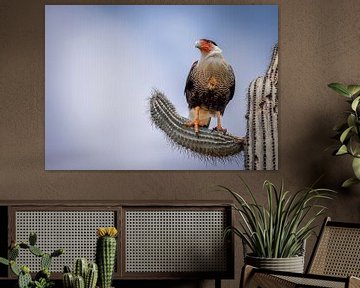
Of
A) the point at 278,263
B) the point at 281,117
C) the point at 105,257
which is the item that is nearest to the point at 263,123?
the point at 281,117

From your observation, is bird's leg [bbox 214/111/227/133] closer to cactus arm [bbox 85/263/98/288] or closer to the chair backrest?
the chair backrest

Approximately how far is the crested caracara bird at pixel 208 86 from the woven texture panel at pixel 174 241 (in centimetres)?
76

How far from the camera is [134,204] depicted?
5207 mm

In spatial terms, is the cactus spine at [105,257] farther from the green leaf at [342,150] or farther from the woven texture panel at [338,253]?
the green leaf at [342,150]

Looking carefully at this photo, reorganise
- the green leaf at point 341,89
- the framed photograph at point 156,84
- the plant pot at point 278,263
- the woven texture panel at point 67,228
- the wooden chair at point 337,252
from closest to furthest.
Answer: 1. the wooden chair at point 337,252
2. the plant pot at point 278,263
3. the woven texture panel at point 67,228
4. the green leaf at point 341,89
5. the framed photograph at point 156,84

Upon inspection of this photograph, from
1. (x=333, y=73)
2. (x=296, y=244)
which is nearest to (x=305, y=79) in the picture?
(x=333, y=73)

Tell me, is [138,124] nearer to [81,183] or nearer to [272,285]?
[81,183]

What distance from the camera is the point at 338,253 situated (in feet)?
14.8

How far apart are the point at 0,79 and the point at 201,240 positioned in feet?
5.96

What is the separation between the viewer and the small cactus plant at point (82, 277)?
12.3ft

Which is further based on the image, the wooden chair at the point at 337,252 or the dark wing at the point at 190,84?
the dark wing at the point at 190,84

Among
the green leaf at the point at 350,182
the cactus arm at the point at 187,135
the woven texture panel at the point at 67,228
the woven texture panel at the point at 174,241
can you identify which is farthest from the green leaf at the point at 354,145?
the woven texture panel at the point at 67,228

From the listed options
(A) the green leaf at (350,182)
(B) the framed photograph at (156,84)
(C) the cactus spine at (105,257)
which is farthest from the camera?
(B) the framed photograph at (156,84)

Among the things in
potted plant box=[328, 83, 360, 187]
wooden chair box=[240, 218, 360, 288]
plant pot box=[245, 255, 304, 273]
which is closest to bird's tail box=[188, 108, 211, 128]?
potted plant box=[328, 83, 360, 187]
